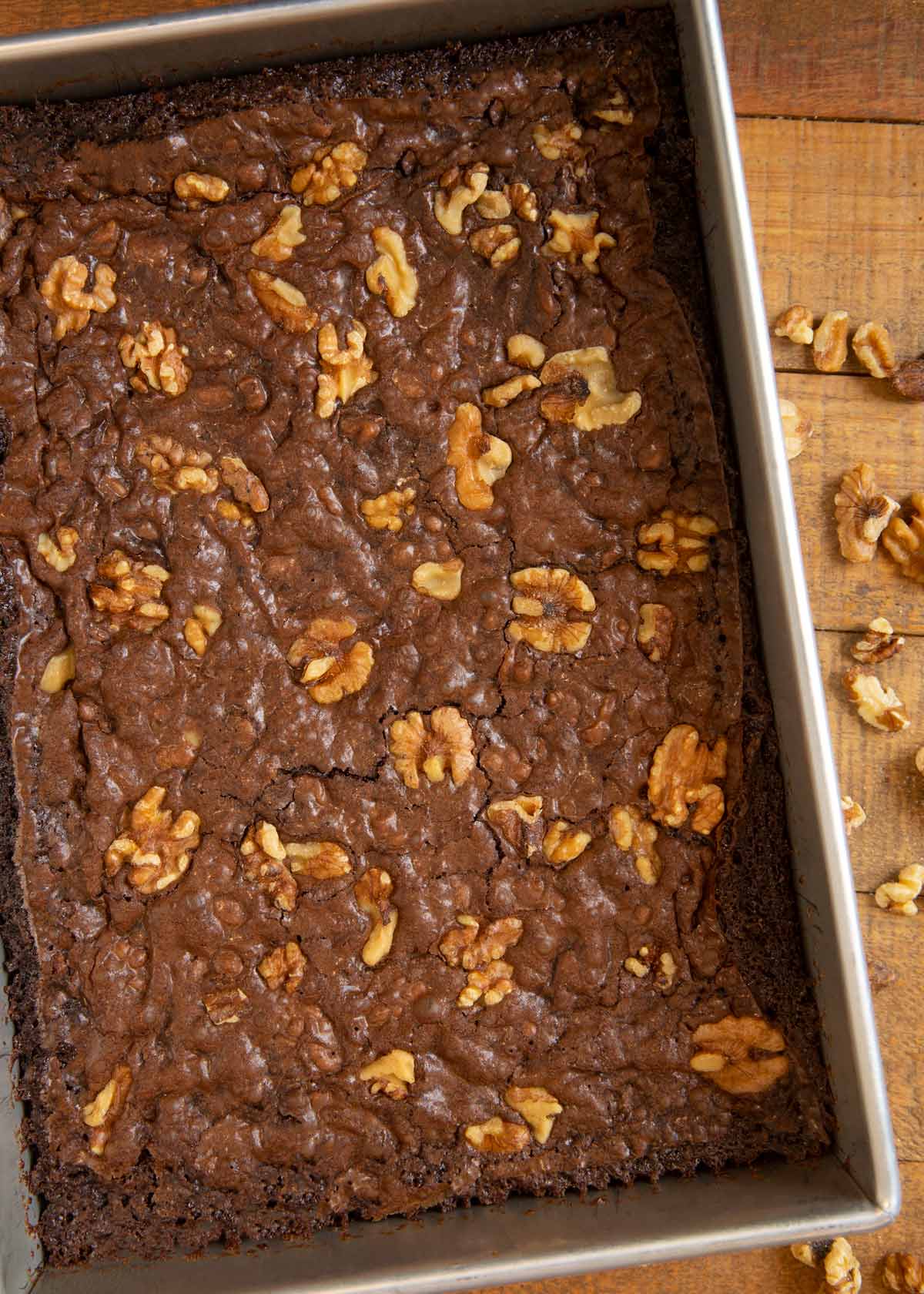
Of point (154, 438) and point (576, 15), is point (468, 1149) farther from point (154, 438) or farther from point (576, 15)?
point (576, 15)

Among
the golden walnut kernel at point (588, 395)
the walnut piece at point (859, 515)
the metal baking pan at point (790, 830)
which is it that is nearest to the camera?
the metal baking pan at point (790, 830)

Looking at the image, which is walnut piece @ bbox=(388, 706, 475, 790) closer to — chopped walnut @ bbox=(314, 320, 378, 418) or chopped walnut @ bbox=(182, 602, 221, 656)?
chopped walnut @ bbox=(182, 602, 221, 656)

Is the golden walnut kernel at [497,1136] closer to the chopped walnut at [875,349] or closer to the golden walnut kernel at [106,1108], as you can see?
the golden walnut kernel at [106,1108]

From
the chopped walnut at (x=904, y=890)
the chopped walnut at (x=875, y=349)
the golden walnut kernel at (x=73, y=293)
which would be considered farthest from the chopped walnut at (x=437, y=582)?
the chopped walnut at (x=904, y=890)

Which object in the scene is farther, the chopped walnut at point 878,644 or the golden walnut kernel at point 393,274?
the chopped walnut at point 878,644

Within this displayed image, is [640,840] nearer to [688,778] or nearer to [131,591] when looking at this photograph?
[688,778]

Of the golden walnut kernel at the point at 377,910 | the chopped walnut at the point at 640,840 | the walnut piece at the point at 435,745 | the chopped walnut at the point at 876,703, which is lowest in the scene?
the golden walnut kernel at the point at 377,910

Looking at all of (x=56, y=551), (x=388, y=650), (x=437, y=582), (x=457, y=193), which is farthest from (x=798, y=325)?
(x=56, y=551)
